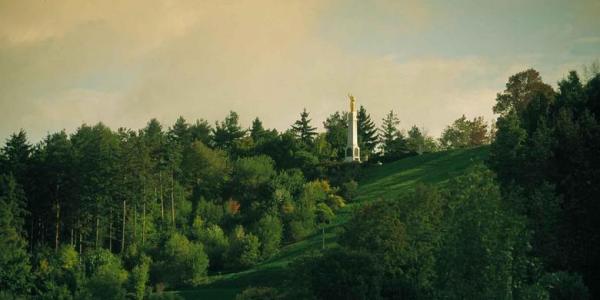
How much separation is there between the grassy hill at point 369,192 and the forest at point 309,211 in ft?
5.28

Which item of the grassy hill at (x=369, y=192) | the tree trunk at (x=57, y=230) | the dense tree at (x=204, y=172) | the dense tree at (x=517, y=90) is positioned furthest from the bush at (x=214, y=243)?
the dense tree at (x=517, y=90)

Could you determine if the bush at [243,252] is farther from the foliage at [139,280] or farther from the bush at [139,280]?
the bush at [139,280]

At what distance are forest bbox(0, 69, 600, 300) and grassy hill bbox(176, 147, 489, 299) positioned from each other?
161cm

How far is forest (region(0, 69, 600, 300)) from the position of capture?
1437 inches

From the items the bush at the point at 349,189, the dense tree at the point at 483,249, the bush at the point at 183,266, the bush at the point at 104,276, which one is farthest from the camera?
the bush at the point at 349,189

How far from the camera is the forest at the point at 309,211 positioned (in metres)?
36.5

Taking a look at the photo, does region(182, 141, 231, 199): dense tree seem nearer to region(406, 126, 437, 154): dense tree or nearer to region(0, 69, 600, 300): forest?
region(0, 69, 600, 300): forest

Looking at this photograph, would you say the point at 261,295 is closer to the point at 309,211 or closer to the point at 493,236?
the point at 493,236

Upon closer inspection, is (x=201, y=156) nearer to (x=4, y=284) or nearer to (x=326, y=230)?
(x=326, y=230)

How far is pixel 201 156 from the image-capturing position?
288 feet

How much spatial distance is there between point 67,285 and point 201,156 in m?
31.7

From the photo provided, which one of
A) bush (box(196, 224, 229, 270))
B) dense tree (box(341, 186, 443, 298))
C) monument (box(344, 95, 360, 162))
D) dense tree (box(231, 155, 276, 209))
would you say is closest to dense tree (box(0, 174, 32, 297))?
bush (box(196, 224, 229, 270))

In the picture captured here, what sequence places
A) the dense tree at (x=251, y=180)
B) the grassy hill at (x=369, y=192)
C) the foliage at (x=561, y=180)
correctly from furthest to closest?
the dense tree at (x=251, y=180) < the grassy hill at (x=369, y=192) < the foliage at (x=561, y=180)

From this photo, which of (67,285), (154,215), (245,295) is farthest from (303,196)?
(245,295)
